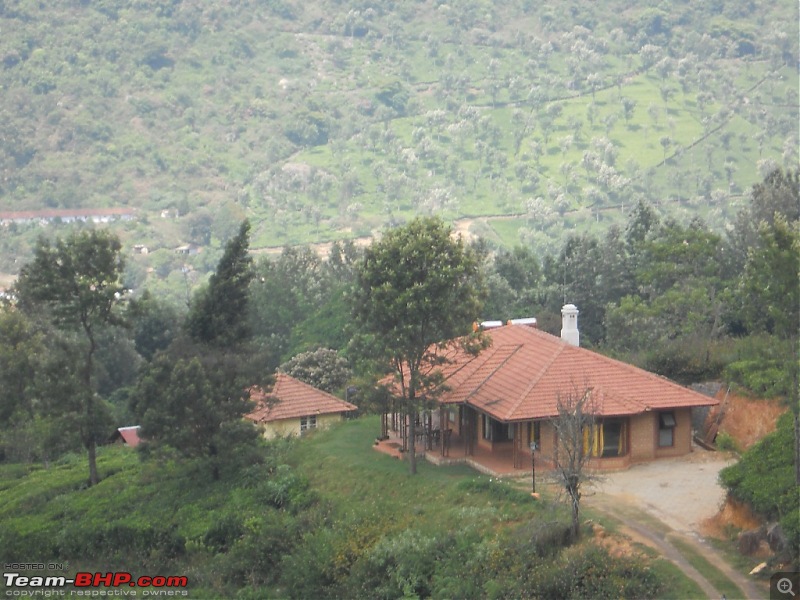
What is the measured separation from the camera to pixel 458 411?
105 ft

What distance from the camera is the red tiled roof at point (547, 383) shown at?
95.2 ft

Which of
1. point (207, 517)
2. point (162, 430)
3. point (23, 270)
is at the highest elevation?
point (23, 270)

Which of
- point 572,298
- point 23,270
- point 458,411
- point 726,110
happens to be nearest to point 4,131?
point 726,110

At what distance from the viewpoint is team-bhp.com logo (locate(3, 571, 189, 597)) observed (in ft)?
93.0

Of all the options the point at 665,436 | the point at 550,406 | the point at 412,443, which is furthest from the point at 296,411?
the point at 665,436

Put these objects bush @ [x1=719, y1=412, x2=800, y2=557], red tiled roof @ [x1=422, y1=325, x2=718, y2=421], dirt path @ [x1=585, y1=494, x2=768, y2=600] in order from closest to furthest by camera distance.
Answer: dirt path @ [x1=585, y1=494, x2=768, y2=600], bush @ [x1=719, y1=412, x2=800, y2=557], red tiled roof @ [x1=422, y1=325, x2=718, y2=421]

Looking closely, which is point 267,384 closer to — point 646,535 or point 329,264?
point 646,535

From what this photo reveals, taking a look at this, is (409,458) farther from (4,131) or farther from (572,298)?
(4,131)

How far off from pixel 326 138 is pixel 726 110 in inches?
2155

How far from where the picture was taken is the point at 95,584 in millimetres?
30016

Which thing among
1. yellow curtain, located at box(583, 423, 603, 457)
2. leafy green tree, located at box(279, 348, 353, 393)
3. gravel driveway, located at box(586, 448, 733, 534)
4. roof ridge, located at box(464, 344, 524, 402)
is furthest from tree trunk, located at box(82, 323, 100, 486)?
gravel driveway, located at box(586, 448, 733, 534)

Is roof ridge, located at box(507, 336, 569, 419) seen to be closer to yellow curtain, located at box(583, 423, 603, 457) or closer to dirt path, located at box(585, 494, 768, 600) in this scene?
yellow curtain, located at box(583, 423, 603, 457)

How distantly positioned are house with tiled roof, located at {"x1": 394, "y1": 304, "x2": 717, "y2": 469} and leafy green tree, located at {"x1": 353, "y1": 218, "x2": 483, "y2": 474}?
981mm

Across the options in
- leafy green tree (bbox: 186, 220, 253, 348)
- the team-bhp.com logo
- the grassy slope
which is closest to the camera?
the grassy slope
